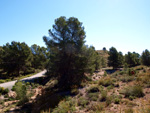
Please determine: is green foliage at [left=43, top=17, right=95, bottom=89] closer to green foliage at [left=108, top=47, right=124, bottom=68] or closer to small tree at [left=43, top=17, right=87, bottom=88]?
small tree at [left=43, top=17, right=87, bottom=88]

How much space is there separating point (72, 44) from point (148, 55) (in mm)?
38755

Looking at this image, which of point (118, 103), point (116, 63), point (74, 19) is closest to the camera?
point (118, 103)

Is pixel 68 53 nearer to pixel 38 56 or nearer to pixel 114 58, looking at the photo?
pixel 114 58

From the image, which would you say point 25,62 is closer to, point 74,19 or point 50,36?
point 50,36

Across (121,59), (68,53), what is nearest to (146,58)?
(121,59)

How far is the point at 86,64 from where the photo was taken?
12391 millimetres

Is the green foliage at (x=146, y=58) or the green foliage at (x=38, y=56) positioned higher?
the green foliage at (x=38, y=56)

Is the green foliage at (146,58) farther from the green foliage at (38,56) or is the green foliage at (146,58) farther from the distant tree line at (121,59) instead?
the green foliage at (38,56)

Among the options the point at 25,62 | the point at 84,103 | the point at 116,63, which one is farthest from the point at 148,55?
the point at 25,62

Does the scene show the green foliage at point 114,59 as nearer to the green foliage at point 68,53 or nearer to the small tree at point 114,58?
the small tree at point 114,58

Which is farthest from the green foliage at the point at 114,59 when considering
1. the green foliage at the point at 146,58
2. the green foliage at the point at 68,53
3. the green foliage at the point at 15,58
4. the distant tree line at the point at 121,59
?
the green foliage at the point at 15,58

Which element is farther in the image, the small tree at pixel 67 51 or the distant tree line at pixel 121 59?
the distant tree line at pixel 121 59

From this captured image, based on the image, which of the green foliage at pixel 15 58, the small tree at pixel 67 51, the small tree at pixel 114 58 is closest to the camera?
the small tree at pixel 67 51

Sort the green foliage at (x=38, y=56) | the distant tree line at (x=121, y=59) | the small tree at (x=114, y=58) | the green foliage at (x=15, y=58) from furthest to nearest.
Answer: the green foliage at (x=38, y=56) → the small tree at (x=114, y=58) → the distant tree line at (x=121, y=59) → the green foliage at (x=15, y=58)
